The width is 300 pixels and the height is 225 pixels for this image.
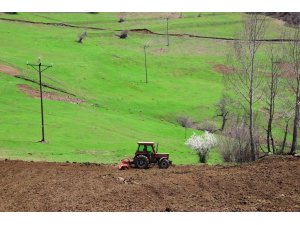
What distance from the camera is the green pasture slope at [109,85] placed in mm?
51594

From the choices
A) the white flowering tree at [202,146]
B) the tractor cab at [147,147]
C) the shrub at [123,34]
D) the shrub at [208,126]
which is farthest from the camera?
the shrub at [123,34]

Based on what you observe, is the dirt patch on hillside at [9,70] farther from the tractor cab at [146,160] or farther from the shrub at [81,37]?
the tractor cab at [146,160]

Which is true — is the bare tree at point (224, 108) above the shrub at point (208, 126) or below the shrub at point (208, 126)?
above

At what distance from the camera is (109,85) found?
3445 inches

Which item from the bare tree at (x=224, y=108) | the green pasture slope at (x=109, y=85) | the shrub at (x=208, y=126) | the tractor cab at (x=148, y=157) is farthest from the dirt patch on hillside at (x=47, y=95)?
the tractor cab at (x=148, y=157)

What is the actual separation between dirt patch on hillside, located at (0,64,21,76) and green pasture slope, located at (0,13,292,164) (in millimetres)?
1195

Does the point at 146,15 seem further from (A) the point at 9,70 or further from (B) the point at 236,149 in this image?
(B) the point at 236,149

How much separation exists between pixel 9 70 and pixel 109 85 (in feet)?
56.6

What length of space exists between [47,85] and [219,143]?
3496 centimetres

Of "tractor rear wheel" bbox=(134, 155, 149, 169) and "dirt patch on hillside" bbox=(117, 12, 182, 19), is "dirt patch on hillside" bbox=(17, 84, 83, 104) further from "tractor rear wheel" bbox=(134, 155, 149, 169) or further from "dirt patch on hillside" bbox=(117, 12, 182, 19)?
"dirt patch on hillside" bbox=(117, 12, 182, 19)

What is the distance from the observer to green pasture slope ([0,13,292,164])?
51.6m

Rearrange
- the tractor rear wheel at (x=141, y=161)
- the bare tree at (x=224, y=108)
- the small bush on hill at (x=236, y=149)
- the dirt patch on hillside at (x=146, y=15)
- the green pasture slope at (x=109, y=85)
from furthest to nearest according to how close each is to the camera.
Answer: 1. the dirt patch on hillside at (x=146, y=15)
2. the bare tree at (x=224, y=108)
3. the green pasture slope at (x=109, y=85)
4. the small bush on hill at (x=236, y=149)
5. the tractor rear wheel at (x=141, y=161)

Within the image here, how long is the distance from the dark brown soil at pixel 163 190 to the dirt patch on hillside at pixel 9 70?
51069mm

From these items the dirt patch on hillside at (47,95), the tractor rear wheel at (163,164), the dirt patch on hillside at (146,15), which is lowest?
the dirt patch on hillside at (47,95)
